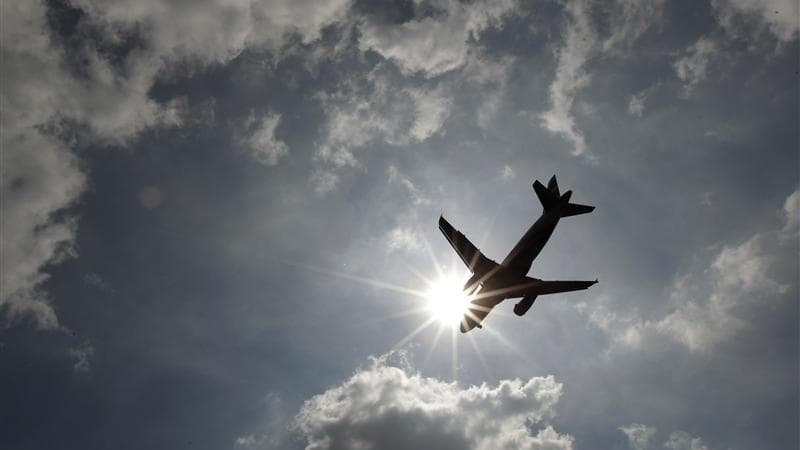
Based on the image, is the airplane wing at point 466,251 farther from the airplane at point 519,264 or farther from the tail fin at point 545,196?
the tail fin at point 545,196

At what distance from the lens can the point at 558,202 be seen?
50.2 metres

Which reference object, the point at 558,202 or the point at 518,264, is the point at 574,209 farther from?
the point at 518,264

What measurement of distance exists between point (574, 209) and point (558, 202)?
1933 millimetres

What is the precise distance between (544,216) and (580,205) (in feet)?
13.5

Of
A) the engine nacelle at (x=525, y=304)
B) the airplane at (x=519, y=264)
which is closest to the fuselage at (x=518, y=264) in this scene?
the airplane at (x=519, y=264)

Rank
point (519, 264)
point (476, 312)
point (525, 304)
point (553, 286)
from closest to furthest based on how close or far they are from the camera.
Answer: point (519, 264) → point (553, 286) → point (525, 304) → point (476, 312)

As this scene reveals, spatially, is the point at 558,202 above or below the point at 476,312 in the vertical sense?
above

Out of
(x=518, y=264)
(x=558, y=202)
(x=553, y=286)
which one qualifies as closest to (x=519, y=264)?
(x=518, y=264)

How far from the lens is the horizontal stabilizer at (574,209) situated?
5016 cm

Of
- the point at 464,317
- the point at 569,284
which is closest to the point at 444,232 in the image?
the point at 464,317

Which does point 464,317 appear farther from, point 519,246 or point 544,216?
point 544,216

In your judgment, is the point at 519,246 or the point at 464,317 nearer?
the point at 519,246

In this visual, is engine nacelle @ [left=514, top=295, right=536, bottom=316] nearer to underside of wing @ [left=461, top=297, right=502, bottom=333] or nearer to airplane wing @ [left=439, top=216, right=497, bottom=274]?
underside of wing @ [left=461, top=297, right=502, bottom=333]

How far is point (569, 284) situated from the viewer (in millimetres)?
51438
